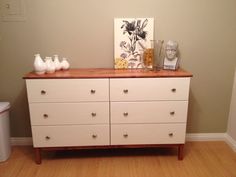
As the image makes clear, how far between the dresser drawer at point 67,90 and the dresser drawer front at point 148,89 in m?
0.10

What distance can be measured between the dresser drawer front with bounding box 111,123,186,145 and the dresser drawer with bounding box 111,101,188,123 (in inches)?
2.5

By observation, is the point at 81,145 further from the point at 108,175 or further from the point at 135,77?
the point at 135,77

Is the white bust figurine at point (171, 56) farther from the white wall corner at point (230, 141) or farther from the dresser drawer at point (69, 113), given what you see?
the white wall corner at point (230, 141)

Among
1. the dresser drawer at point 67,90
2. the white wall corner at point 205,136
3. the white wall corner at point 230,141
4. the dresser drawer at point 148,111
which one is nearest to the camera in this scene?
the dresser drawer at point 67,90

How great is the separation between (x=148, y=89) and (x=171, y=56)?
1.56 ft

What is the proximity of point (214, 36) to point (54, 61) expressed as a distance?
1722 millimetres

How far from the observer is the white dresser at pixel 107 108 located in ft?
6.45

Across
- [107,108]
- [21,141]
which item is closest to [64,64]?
[107,108]

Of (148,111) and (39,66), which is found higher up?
(39,66)

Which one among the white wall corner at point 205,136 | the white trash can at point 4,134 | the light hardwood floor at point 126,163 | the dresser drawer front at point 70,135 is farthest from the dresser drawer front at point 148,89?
the white trash can at point 4,134

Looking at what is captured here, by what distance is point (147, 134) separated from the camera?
214 cm

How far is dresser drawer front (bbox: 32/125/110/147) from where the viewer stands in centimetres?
208

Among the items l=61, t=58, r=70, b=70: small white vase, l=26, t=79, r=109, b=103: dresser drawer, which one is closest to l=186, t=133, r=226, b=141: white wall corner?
l=26, t=79, r=109, b=103: dresser drawer

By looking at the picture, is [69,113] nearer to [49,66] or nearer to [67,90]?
[67,90]
